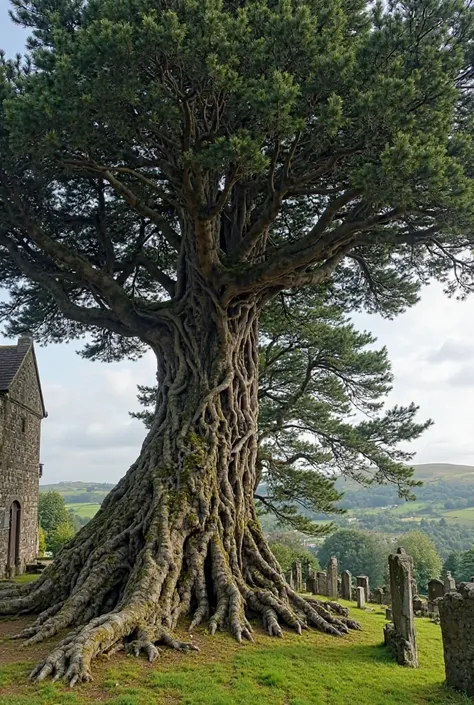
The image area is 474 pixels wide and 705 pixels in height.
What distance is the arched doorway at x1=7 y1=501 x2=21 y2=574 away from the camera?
1991 cm

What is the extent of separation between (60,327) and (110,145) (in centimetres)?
699

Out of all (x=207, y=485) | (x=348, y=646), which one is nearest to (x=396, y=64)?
(x=207, y=485)

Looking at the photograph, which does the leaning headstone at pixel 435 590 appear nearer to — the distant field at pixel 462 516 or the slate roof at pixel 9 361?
the slate roof at pixel 9 361

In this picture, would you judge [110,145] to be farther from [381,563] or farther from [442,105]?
[381,563]

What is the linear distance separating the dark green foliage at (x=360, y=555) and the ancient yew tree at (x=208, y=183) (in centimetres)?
4173

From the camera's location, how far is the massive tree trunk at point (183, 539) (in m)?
7.39

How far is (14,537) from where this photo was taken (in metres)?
20.3

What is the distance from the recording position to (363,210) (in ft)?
31.5

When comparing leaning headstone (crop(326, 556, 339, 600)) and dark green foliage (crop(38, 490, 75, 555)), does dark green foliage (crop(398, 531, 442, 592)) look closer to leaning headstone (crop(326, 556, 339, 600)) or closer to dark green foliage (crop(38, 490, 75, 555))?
leaning headstone (crop(326, 556, 339, 600))

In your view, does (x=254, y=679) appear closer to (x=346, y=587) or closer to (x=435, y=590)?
(x=435, y=590)

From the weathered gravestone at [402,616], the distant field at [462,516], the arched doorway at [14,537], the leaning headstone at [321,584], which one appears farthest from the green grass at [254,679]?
the distant field at [462,516]

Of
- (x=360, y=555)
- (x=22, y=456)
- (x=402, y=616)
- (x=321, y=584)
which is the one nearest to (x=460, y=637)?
(x=402, y=616)

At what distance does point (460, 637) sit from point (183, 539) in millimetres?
3997

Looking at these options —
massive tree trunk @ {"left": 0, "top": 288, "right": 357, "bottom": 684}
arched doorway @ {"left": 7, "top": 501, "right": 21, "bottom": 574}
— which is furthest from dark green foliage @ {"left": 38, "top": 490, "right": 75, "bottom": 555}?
massive tree trunk @ {"left": 0, "top": 288, "right": 357, "bottom": 684}
